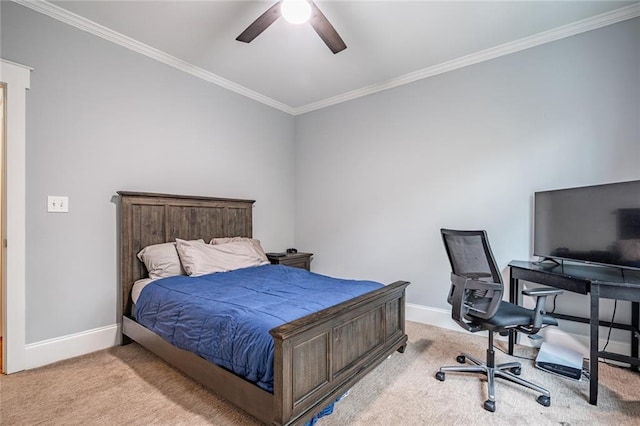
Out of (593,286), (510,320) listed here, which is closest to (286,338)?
(510,320)

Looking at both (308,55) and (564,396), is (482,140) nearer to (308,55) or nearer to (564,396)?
(308,55)

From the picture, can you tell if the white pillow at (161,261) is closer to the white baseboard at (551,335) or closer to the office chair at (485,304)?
the office chair at (485,304)

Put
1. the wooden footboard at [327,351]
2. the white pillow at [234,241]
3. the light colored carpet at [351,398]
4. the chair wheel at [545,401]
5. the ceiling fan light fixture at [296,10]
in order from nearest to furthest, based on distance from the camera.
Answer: the wooden footboard at [327,351], the light colored carpet at [351,398], the chair wheel at [545,401], the ceiling fan light fixture at [296,10], the white pillow at [234,241]

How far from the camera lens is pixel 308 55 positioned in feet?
10.0

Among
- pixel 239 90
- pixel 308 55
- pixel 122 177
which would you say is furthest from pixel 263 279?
pixel 239 90

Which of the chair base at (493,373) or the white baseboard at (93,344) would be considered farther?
the white baseboard at (93,344)

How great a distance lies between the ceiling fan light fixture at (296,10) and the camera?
1964mm

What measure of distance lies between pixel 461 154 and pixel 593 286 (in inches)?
64.9

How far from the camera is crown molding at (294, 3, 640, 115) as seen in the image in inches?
95.0

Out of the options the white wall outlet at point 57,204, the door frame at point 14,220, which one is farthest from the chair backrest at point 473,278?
the door frame at point 14,220

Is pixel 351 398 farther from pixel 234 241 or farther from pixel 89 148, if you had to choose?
pixel 89 148

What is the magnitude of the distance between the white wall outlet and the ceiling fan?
190cm

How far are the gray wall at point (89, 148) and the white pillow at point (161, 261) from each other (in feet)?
0.98

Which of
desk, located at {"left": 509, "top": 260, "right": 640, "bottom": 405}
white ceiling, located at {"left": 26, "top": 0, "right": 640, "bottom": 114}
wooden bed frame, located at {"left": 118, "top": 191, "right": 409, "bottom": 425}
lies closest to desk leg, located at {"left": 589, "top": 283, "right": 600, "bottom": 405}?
desk, located at {"left": 509, "top": 260, "right": 640, "bottom": 405}
